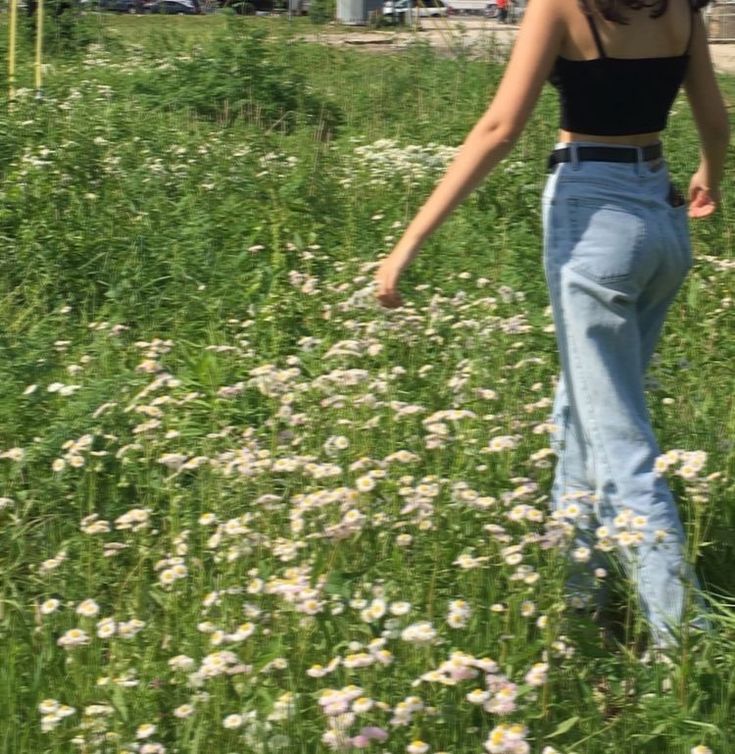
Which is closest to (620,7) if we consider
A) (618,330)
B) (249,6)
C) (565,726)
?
(618,330)

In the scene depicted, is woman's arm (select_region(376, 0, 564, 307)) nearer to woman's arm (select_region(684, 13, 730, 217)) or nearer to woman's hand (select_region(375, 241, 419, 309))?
woman's hand (select_region(375, 241, 419, 309))

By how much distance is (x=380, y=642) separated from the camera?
249 cm

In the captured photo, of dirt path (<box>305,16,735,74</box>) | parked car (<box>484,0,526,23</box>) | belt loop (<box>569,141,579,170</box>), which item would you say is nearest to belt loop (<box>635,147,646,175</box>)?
belt loop (<box>569,141,579,170</box>)

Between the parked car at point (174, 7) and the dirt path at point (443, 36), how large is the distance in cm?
138

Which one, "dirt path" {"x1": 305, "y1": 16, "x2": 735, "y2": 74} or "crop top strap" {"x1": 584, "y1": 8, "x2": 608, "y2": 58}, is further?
"dirt path" {"x1": 305, "y1": 16, "x2": 735, "y2": 74}

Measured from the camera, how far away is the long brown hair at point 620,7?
9.48 ft

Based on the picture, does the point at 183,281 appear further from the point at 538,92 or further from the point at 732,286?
the point at 538,92

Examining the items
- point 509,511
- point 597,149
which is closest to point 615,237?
point 597,149

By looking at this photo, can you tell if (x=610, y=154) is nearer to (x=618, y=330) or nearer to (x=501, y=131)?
(x=501, y=131)

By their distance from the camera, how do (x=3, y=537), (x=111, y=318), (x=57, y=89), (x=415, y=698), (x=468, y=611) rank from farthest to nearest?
(x=57, y=89) → (x=111, y=318) → (x=3, y=537) → (x=468, y=611) → (x=415, y=698)

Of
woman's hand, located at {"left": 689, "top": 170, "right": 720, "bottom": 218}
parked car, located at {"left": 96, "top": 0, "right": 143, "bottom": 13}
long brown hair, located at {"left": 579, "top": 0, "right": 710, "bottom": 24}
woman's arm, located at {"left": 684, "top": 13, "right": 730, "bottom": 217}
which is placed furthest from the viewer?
parked car, located at {"left": 96, "top": 0, "right": 143, "bottom": 13}

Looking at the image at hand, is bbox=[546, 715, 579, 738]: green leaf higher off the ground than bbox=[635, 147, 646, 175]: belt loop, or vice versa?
bbox=[635, 147, 646, 175]: belt loop

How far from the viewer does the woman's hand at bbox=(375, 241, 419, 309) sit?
121 inches

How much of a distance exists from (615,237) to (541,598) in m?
0.87
